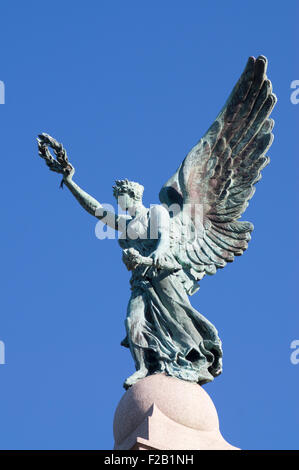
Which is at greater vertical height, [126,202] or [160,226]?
[126,202]

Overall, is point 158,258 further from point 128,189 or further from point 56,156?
point 56,156

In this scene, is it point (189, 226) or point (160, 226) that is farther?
point (189, 226)

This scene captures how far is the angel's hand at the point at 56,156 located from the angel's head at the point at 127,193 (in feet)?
2.20

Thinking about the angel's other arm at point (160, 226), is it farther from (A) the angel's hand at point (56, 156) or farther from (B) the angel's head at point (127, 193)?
(A) the angel's hand at point (56, 156)

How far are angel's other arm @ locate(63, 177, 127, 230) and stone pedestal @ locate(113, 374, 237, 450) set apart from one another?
2.45 metres

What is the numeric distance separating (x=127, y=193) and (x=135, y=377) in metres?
2.70

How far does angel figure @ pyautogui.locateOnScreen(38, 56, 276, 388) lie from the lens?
50.2 feet

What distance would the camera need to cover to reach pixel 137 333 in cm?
1540

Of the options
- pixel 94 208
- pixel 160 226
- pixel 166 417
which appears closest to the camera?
pixel 166 417

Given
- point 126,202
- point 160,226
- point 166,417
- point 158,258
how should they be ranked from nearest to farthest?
1. point 166,417
2. point 158,258
3. point 160,226
4. point 126,202

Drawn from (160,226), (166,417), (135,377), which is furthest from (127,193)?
(166,417)

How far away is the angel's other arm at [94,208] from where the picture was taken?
16.4 m

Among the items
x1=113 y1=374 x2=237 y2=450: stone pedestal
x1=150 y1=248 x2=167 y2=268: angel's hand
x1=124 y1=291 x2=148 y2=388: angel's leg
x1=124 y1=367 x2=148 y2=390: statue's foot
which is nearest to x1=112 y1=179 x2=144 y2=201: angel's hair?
x1=150 y1=248 x2=167 y2=268: angel's hand

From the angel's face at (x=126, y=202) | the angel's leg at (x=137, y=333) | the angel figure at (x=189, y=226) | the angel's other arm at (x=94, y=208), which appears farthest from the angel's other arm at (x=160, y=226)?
the angel's leg at (x=137, y=333)
